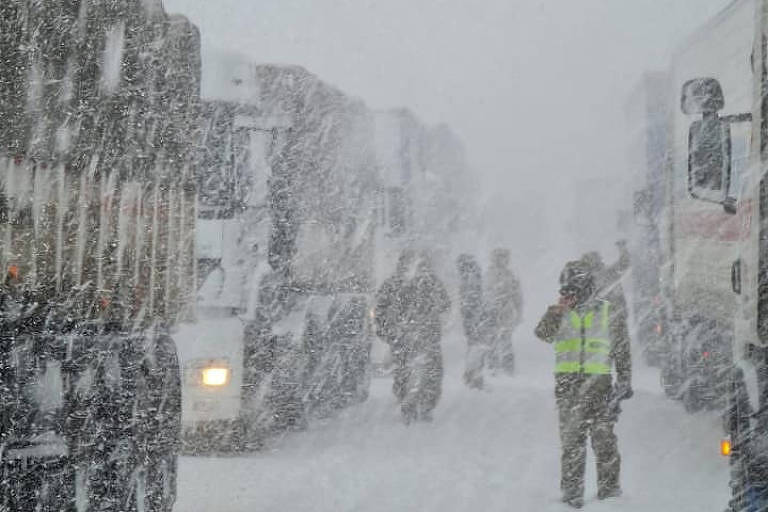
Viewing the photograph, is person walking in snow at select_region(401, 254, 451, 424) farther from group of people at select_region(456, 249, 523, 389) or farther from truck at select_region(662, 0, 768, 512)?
group of people at select_region(456, 249, 523, 389)

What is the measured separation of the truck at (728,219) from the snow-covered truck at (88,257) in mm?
2768

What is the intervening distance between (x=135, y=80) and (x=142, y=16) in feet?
1.22

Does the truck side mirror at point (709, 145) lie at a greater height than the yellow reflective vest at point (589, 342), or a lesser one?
greater

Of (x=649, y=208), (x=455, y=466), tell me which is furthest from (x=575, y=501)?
(x=649, y=208)

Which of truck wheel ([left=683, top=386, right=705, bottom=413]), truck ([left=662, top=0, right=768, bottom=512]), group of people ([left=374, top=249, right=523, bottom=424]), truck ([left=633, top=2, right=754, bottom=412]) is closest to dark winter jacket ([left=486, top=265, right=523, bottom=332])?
truck ([left=633, top=2, right=754, bottom=412])

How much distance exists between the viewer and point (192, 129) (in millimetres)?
6734

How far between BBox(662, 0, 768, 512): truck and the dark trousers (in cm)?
78

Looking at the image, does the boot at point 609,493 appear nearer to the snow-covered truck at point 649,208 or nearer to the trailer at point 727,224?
the trailer at point 727,224

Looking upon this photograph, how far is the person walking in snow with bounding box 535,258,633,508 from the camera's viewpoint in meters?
7.50

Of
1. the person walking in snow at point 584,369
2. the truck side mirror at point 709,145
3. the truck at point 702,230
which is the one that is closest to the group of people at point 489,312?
the truck at point 702,230

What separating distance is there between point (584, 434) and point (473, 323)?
7.31m

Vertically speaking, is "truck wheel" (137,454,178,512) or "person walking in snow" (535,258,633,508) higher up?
"person walking in snow" (535,258,633,508)

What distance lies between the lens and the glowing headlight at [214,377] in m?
9.27

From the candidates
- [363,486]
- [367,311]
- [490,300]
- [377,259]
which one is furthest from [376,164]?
[363,486]
